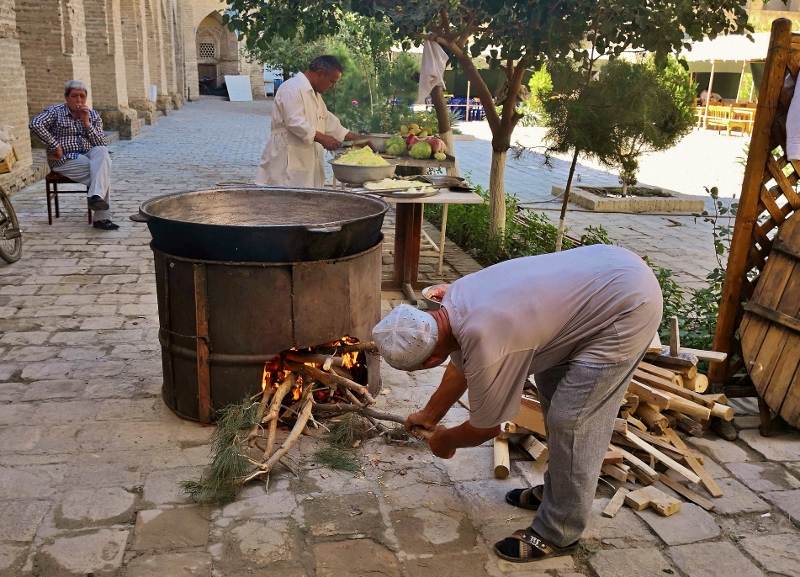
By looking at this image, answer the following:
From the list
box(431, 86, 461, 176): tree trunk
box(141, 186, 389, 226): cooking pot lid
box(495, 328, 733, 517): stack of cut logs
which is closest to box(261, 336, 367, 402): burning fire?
box(141, 186, 389, 226): cooking pot lid

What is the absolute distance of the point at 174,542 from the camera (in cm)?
302

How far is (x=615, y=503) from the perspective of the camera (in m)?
3.39

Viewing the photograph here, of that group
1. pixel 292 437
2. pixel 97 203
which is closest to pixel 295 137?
pixel 97 203

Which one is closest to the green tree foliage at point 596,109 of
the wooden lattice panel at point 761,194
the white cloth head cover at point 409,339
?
the wooden lattice panel at point 761,194

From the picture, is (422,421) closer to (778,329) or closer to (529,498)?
(529,498)

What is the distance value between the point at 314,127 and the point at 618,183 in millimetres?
9412

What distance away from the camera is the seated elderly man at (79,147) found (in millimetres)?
8398

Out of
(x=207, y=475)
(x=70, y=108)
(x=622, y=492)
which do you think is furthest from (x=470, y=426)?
(x=70, y=108)

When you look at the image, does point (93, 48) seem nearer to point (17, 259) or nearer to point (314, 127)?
point (17, 259)

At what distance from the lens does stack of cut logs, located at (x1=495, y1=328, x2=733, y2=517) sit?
139 inches

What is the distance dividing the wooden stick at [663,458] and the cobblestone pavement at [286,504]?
0.51 feet

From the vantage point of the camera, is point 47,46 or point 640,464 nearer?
point 640,464

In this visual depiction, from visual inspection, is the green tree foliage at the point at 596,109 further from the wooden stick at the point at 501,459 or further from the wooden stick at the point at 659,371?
the wooden stick at the point at 501,459

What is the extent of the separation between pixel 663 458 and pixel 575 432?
46.0 inches
